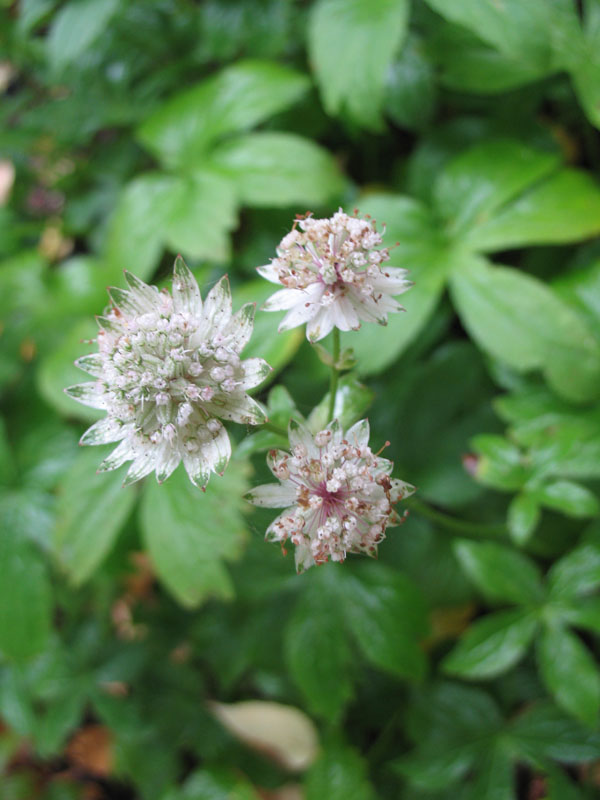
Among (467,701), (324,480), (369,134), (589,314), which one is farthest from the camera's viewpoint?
(369,134)

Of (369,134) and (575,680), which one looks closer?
(575,680)

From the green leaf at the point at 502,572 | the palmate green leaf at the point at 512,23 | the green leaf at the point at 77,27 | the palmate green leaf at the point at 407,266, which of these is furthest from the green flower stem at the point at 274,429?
the green leaf at the point at 77,27

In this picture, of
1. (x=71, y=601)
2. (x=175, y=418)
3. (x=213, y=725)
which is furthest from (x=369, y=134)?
A: (x=213, y=725)

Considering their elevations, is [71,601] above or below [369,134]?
below

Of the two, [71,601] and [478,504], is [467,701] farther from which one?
[71,601]

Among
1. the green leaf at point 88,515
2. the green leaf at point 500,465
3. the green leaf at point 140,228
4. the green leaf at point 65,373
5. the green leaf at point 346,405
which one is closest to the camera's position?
the green leaf at point 346,405

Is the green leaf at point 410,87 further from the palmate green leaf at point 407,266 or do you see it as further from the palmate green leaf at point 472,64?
the palmate green leaf at point 407,266

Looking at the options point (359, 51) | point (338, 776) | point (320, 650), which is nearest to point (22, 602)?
point (320, 650)
